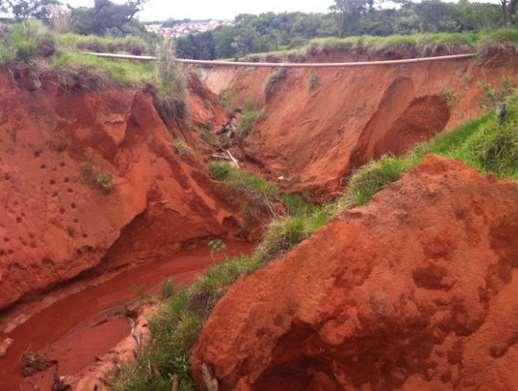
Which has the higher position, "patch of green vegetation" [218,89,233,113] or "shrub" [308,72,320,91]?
"shrub" [308,72,320,91]

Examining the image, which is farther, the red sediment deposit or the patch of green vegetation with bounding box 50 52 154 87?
the patch of green vegetation with bounding box 50 52 154 87

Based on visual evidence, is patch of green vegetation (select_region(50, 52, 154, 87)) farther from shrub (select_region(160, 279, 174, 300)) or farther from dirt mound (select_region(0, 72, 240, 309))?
shrub (select_region(160, 279, 174, 300))

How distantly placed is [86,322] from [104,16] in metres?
14.1

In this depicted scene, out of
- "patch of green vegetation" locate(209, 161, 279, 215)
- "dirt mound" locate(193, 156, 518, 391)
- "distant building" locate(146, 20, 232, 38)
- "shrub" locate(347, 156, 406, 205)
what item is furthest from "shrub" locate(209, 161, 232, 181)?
"distant building" locate(146, 20, 232, 38)

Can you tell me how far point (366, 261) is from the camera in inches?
176

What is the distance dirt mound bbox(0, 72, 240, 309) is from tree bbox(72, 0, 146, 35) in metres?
8.81

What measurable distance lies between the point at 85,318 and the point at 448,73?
859 centimetres

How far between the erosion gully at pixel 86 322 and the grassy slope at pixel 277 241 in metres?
1.55

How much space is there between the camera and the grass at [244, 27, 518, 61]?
11086 millimetres

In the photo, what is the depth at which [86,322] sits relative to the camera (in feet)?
26.8

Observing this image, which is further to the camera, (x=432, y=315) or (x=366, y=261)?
(x=366, y=261)

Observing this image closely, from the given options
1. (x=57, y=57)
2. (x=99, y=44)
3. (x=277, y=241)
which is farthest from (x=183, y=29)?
(x=277, y=241)

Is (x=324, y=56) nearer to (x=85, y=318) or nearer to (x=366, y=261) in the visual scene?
(x=85, y=318)

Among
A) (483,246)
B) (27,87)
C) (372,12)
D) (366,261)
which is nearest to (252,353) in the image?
(366,261)
